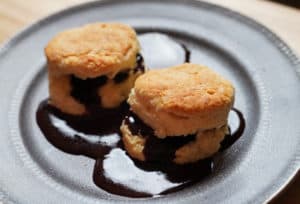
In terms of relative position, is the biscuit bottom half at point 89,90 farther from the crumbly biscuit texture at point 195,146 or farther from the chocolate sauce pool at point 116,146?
the crumbly biscuit texture at point 195,146

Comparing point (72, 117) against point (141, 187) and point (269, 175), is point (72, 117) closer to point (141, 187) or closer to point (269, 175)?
point (141, 187)

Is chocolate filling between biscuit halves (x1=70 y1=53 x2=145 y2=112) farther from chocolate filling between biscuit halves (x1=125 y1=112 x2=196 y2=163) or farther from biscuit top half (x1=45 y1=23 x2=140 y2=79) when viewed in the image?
chocolate filling between biscuit halves (x1=125 y1=112 x2=196 y2=163)

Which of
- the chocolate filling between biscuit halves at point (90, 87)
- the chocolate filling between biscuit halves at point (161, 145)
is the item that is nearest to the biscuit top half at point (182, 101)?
the chocolate filling between biscuit halves at point (161, 145)

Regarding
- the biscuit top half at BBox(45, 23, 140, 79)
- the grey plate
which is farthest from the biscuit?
the grey plate

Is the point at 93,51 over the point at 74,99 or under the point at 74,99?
over

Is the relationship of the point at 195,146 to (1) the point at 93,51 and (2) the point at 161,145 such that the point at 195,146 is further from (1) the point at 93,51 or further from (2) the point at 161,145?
(1) the point at 93,51

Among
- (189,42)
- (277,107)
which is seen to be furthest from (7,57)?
(277,107)

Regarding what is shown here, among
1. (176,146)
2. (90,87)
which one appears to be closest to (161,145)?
(176,146)
